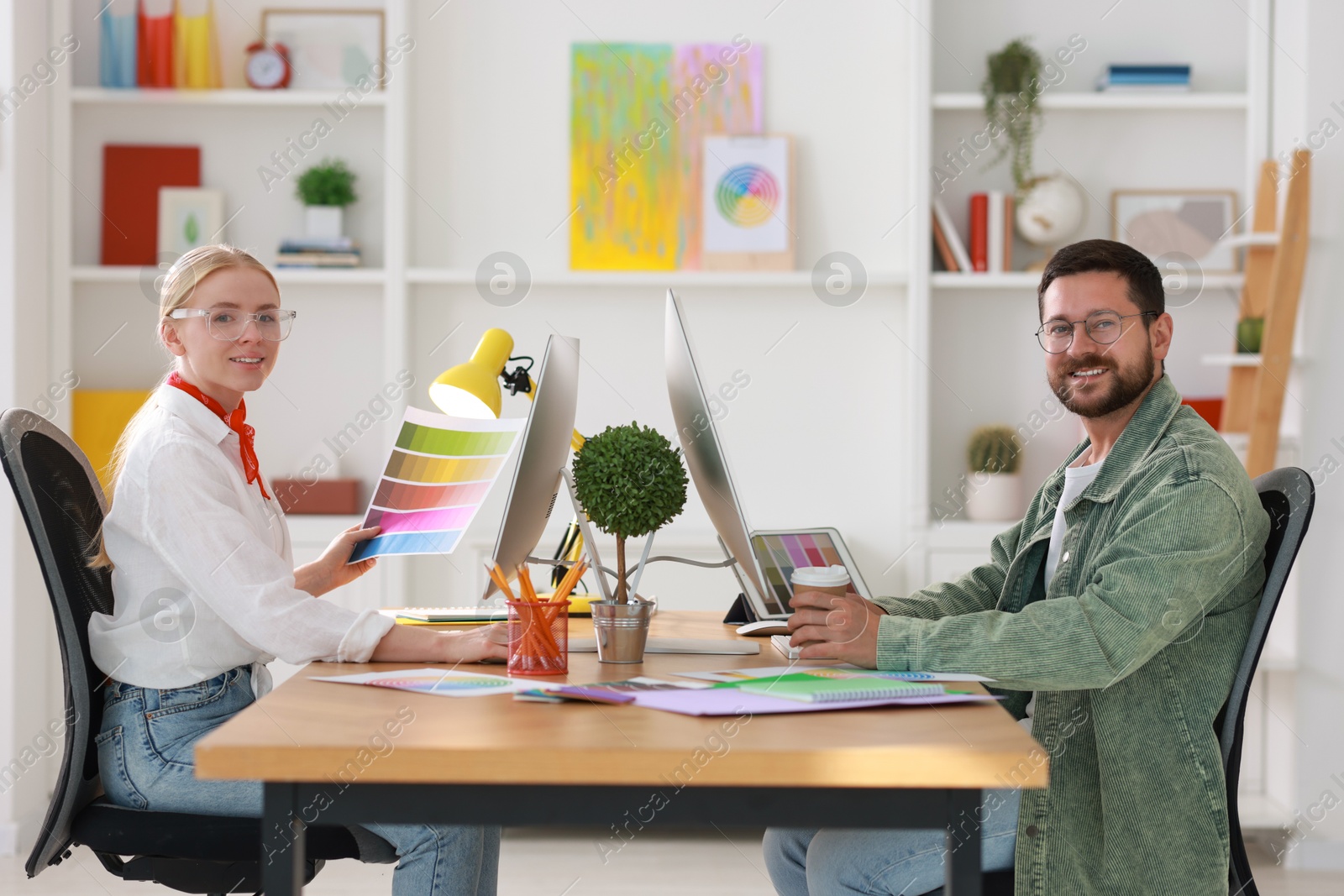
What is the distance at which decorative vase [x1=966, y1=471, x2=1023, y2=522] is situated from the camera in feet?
10.9

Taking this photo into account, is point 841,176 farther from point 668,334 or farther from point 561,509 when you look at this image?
point 668,334

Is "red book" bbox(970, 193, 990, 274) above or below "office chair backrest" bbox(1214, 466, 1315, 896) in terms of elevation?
above

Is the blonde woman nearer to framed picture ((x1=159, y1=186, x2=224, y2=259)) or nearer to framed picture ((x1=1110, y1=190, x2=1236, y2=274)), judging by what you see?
framed picture ((x1=159, y1=186, x2=224, y2=259))

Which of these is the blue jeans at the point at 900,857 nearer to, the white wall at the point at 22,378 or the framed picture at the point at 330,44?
the white wall at the point at 22,378

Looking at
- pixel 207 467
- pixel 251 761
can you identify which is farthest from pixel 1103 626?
pixel 207 467

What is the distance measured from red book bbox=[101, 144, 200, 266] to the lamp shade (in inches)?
79.4

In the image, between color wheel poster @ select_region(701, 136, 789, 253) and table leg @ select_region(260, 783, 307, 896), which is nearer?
table leg @ select_region(260, 783, 307, 896)

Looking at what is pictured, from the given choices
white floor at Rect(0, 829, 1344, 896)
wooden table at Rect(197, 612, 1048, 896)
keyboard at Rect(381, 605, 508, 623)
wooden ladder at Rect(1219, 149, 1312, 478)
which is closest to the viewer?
wooden table at Rect(197, 612, 1048, 896)

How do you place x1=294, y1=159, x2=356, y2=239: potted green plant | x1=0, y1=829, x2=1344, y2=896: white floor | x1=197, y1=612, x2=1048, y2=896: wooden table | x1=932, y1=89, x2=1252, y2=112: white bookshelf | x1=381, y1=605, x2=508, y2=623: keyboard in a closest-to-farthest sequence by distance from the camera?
x1=197, y1=612, x2=1048, y2=896: wooden table, x1=381, y1=605, x2=508, y2=623: keyboard, x1=0, y1=829, x2=1344, y2=896: white floor, x1=932, y1=89, x2=1252, y2=112: white bookshelf, x1=294, y1=159, x2=356, y2=239: potted green plant

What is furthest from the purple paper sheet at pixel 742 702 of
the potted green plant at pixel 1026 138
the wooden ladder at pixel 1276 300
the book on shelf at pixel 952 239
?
the potted green plant at pixel 1026 138

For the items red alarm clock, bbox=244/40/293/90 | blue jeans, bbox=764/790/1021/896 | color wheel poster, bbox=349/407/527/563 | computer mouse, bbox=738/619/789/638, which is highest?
red alarm clock, bbox=244/40/293/90

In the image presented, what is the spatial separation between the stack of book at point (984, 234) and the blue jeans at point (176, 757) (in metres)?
2.26

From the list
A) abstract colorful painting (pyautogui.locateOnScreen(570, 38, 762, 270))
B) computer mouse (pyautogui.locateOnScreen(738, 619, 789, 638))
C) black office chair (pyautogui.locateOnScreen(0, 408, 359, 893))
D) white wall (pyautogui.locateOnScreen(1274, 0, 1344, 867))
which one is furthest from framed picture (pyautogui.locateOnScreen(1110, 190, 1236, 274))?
black office chair (pyautogui.locateOnScreen(0, 408, 359, 893))

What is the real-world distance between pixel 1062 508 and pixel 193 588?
120 centimetres
